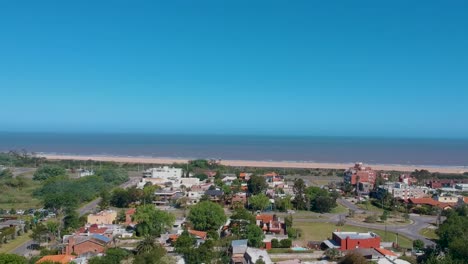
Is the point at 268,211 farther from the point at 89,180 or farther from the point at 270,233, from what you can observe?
the point at 89,180

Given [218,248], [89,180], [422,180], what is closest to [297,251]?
[218,248]

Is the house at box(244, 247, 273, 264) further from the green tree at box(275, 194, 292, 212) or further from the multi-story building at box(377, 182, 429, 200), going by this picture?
the multi-story building at box(377, 182, 429, 200)

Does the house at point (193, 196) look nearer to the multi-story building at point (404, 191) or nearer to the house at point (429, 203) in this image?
the multi-story building at point (404, 191)

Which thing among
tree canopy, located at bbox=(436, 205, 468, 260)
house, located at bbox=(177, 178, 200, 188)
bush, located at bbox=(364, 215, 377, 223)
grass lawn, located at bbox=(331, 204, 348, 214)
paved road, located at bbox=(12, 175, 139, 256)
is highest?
tree canopy, located at bbox=(436, 205, 468, 260)

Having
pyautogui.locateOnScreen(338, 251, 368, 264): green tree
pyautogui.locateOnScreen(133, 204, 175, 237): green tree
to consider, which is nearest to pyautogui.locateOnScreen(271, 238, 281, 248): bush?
pyautogui.locateOnScreen(338, 251, 368, 264): green tree

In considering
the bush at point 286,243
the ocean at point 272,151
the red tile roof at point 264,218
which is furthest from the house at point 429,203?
the ocean at point 272,151
